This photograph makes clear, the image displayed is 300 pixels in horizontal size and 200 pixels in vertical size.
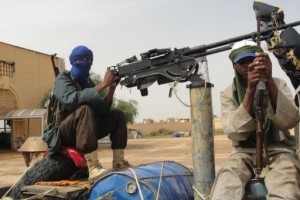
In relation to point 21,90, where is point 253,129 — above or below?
below

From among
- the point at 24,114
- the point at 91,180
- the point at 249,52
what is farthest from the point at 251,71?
the point at 24,114

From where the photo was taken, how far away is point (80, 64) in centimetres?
423

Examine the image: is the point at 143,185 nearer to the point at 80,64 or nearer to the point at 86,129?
the point at 86,129

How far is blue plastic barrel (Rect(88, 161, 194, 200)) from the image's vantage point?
3.30 meters

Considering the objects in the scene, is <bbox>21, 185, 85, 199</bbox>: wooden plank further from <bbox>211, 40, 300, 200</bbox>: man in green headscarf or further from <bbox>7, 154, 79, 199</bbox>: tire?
<bbox>211, 40, 300, 200</bbox>: man in green headscarf

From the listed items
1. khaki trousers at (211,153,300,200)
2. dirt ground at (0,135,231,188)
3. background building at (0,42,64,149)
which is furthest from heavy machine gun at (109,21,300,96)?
background building at (0,42,64,149)

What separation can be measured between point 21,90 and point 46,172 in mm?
23446

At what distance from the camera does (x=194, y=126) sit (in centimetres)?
319

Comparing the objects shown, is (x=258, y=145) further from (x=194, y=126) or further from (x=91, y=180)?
(x=91, y=180)

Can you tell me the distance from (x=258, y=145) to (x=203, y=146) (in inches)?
20.2

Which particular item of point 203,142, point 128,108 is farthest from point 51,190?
point 128,108

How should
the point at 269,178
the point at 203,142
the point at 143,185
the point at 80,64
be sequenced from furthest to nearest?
the point at 80,64 → the point at 143,185 → the point at 203,142 → the point at 269,178

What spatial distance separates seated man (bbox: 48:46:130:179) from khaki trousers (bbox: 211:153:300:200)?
4.67 ft

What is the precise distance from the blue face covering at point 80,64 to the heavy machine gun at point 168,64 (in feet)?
1.47
